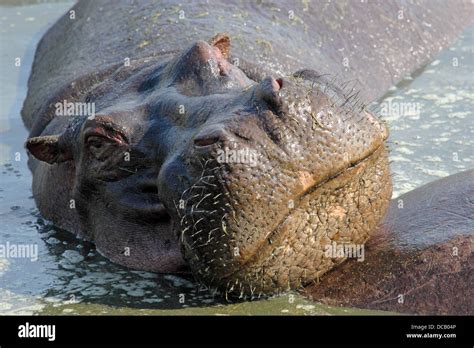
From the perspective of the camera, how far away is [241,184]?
4734mm

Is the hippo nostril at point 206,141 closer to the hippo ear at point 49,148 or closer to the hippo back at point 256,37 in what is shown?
the hippo ear at point 49,148

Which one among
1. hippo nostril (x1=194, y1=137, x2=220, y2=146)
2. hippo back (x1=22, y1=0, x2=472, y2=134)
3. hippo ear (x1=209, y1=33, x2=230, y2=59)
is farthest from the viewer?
hippo back (x1=22, y1=0, x2=472, y2=134)

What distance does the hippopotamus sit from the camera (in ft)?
15.6

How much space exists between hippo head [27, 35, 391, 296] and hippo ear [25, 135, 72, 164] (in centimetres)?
31

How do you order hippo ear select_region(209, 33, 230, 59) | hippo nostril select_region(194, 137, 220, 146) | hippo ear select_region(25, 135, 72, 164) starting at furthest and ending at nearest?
hippo ear select_region(209, 33, 230, 59), hippo ear select_region(25, 135, 72, 164), hippo nostril select_region(194, 137, 220, 146)

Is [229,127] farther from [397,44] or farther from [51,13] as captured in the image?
[51,13]

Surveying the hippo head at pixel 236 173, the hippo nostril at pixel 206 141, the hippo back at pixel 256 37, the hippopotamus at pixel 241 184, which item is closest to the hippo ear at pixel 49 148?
the hippopotamus at pixel 241 184

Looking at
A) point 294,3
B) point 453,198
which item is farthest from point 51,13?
point 453,198

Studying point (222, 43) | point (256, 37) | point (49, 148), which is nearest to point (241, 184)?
point (49, 148)

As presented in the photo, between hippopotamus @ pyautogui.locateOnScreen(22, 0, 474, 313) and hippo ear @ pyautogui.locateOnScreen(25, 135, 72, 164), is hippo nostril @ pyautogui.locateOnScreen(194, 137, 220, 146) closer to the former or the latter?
hippopotamus @ pyautogui.locateOnScreen(22, 0, 474, 313)

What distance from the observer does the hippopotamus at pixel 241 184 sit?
15.6ft

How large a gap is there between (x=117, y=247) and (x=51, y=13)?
6553mm

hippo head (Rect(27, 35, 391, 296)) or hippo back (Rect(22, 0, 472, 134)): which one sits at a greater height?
hippo back (Rect(22, 0, 472, 134))

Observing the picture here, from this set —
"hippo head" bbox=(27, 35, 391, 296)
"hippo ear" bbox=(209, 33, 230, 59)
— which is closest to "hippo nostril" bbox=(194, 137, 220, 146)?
"hippo head" bbox=(27, 35, 391, 296)
